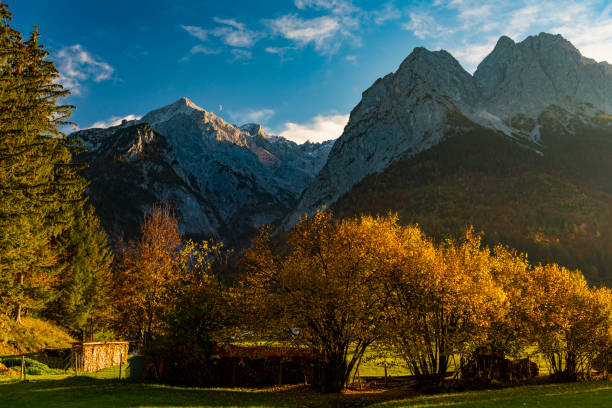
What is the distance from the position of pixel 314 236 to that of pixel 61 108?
36043mm

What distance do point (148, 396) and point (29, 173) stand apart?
2609cm

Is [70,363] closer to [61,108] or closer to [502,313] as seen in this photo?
[61,108]

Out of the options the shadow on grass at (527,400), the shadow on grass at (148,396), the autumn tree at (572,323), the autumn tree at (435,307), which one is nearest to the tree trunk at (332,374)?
the shadow on grass at (148,396)

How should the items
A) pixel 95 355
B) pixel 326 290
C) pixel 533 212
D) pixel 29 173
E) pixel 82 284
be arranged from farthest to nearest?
pixel 533 212 → pixel 82 284 → pixel 95 355 → pixel 29 173 → pixel 326 290

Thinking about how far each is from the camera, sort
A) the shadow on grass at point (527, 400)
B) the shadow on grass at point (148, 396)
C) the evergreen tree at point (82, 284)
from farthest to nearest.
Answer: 1. the evergreen tree at point (82, 284)
2. the shadow on grass at point (148, 396)
3. the shadow on grass at point (527, 400)

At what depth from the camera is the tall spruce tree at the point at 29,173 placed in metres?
36.1

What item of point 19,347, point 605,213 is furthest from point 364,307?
point 605,213

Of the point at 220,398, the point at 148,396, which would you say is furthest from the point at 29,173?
the point at 220,398

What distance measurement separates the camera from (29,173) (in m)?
39.0

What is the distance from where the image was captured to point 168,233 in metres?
52.5

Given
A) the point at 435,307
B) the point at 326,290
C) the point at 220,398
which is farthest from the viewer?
the point at 435,307

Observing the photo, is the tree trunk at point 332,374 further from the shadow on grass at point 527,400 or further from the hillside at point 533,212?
the hillside at point 533,212

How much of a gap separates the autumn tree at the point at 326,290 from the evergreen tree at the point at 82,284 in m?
30.8

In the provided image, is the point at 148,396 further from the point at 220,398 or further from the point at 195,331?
the point at 195,331
